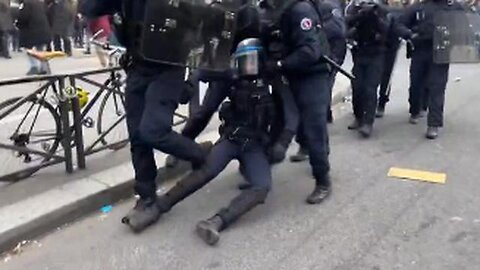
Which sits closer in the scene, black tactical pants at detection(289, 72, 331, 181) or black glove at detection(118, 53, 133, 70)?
black glove at detection(118, 53, 133, 70)

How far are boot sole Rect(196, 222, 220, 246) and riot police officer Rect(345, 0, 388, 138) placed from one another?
316 centimetres

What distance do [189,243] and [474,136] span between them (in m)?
4.05

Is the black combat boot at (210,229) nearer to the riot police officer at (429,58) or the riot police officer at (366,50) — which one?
the riot police officer at (366,50)

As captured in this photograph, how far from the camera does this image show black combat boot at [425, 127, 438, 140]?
6.39m

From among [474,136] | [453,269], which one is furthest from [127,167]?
[474,136]

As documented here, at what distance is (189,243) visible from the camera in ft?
12.3

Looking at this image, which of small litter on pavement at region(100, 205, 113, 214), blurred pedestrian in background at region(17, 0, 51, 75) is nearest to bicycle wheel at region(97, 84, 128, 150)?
small litter on pavement at region(100, 205, 113, 214)

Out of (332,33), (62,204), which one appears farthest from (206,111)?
(332,33)

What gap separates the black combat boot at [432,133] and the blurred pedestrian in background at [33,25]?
368 inches

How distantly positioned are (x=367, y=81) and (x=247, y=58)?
2.82 meters

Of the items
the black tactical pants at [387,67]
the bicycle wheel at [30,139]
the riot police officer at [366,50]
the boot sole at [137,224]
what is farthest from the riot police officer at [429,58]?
the bicycle wheel at [30,139]

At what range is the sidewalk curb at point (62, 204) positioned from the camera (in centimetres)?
377

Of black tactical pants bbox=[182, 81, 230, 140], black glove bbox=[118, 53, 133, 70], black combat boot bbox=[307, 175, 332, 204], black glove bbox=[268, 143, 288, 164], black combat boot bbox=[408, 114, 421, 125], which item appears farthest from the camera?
black combat boot bbox=[408, 114, 421, 125]

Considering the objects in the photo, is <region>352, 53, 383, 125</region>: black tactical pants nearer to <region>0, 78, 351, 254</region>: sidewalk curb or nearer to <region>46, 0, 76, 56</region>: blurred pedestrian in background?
<region>0, 78, 351, 254</region>: sidewalk curb
